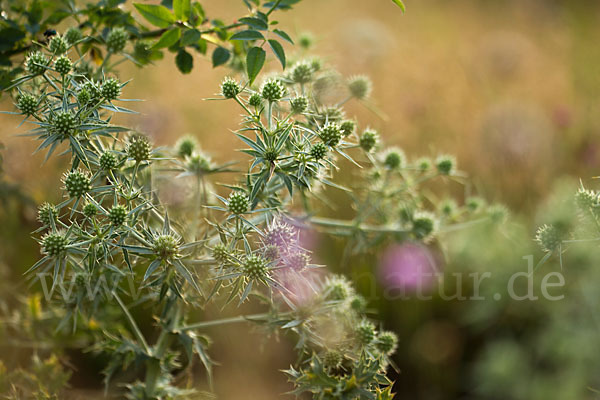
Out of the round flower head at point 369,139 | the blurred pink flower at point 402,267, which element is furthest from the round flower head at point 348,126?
the blurred pink flower at point 402,267

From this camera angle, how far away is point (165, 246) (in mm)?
1175

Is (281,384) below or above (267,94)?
below

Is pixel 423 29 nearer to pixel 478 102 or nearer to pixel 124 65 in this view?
pixel 478 102

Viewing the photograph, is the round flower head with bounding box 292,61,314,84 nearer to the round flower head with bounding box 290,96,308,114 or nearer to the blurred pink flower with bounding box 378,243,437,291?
the round flower head with bounding box 290,96,308,114

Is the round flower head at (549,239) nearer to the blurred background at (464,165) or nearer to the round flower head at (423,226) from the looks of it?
the blurred background at (464,165)

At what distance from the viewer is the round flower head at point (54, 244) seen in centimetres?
115

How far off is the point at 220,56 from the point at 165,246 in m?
0.69

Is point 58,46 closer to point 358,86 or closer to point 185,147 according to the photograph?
point 185,147

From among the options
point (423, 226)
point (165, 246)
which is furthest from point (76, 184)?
point (423, 226)

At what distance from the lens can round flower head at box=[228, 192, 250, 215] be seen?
1218 mm

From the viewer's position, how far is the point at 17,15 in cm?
169

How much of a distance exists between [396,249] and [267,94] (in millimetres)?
1765

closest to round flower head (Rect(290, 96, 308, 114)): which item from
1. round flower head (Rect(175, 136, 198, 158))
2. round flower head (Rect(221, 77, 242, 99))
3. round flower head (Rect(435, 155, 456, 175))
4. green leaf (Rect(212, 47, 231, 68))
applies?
round flower head (Rect(221, 77, 242, 99))

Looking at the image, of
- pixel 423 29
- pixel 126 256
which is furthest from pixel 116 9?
pixel 423 29
